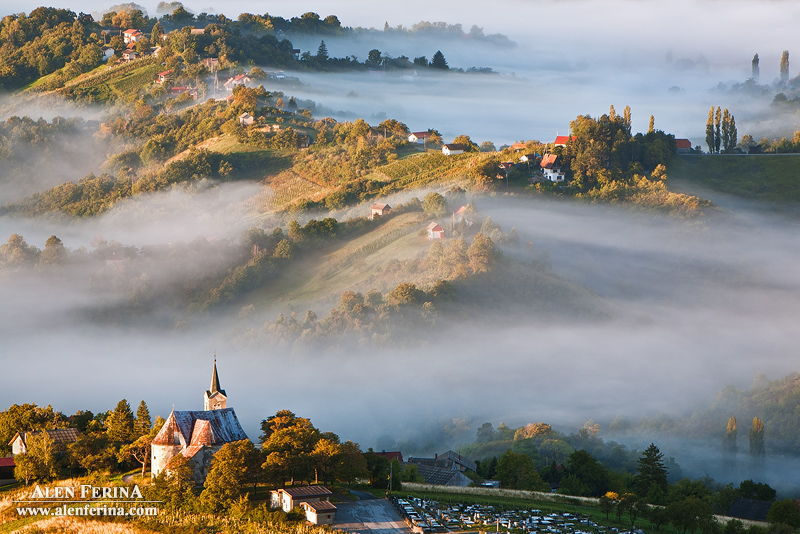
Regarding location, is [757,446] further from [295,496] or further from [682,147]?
[682,147]

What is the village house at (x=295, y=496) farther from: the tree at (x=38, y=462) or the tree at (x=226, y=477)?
the tree at (x=38, y=462)

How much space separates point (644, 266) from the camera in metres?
142

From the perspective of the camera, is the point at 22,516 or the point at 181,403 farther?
the point at 181,403

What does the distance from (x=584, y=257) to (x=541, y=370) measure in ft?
74.2

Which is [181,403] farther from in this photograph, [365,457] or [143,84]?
[143,84]

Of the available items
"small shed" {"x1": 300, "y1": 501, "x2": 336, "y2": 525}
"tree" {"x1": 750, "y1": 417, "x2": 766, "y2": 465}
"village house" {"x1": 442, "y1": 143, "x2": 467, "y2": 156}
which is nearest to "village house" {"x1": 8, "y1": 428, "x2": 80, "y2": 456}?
"small shed" {"x1": 300, "y1": 501, "x2": 336, "y2": 525}

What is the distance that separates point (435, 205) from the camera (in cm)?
12731

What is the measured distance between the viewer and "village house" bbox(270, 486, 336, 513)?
53312 millimetres

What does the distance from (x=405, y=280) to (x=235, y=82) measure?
2730 inches

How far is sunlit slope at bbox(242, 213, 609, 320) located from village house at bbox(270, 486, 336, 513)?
6624 centimetres

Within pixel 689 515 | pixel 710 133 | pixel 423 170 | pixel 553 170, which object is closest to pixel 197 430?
pixel 689 515

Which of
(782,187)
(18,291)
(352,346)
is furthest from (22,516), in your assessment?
(782,187)

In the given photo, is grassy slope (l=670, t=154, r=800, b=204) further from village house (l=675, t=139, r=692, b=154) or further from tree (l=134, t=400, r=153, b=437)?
tree (l=134, t=400, r=153, b=437)

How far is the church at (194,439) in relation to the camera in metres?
57.8
